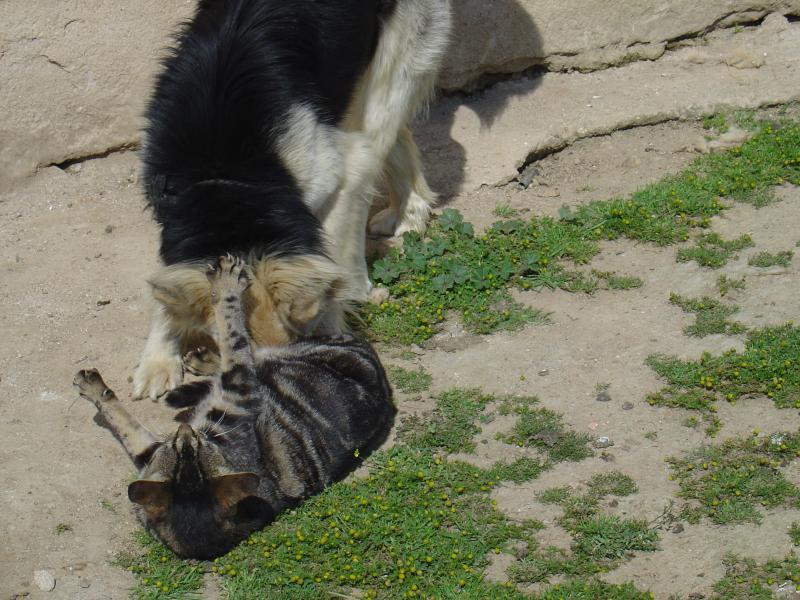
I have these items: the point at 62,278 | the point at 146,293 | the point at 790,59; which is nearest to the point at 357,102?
the point at 146,293

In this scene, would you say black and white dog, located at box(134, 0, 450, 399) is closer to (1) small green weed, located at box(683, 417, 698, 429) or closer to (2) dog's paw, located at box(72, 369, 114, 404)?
(2) dog's paw, located at box(72, 369, 114, 404)

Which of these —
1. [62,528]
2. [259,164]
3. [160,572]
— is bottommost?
[62,528]

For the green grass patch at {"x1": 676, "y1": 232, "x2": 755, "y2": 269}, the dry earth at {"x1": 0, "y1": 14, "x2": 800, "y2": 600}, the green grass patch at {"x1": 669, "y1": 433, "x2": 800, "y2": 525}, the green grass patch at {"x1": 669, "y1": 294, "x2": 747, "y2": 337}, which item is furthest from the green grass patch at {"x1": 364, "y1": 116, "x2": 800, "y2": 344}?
the green grass patch at {"x1": 669, "y1": 433, "x2": 800, "y2": 525}

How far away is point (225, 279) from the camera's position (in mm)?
4953

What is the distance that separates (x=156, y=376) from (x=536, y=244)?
101 inches

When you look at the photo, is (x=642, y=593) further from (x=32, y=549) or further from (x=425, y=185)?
(x=425, y=185)

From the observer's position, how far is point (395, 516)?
465 centimetres

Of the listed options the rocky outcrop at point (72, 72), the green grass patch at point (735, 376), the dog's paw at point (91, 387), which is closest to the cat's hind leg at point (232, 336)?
the dog's paw at point (91, 387)

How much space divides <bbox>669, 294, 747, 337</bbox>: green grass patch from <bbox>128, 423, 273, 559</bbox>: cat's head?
8.73 ft

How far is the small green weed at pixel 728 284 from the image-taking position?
Result: 6.02 meters

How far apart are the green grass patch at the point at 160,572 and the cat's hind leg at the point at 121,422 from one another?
1.25 ft

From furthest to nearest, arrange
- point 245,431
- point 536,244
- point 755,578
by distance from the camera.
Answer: point 536,244 → point 245,431 → point 755,578

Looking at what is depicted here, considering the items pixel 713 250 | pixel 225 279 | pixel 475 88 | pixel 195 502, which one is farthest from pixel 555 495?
pixel 475 88

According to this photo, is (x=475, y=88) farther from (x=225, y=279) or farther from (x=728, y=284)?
(x=225, y=279)
